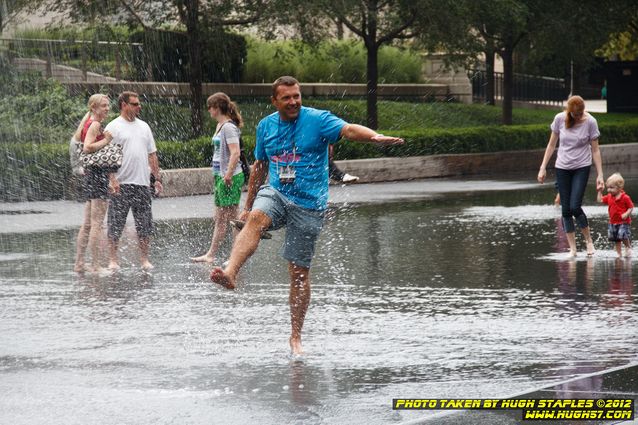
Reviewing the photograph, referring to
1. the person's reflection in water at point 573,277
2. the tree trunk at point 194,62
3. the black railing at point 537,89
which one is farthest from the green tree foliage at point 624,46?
the person's reflection in water at point 573,277

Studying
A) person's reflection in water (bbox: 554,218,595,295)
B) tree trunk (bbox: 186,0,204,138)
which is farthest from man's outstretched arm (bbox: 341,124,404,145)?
tree trunk (bbox: 186,0,204,138)

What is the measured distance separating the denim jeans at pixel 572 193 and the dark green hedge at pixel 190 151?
9715mm

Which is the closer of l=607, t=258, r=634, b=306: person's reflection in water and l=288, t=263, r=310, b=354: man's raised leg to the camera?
l=288, t=263, r=310, b=354: man's raised leg

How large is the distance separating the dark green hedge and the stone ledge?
0.49 meters

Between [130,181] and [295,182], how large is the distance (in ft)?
15.2

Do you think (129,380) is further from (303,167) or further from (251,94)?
(251,94)

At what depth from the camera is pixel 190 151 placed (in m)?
22.6

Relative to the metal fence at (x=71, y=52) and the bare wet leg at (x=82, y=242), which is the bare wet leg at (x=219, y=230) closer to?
the bare wet leg at (x=82, y=242)

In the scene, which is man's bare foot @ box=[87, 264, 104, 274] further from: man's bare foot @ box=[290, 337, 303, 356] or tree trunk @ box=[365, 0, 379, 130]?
tree trunk @ box=[365, 0, 379, 130]

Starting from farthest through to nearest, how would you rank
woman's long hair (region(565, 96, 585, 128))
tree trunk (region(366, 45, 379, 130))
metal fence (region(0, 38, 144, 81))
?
1. metal fence (region(0, 38, 144, 81))
2. tree trunk (region(366, 45, 379, 130))
3. woman's long hair (region(565, 96, 585, 128))

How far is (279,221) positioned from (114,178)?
461cm

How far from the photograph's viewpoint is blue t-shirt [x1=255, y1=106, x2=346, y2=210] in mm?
7855

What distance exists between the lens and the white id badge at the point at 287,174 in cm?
788

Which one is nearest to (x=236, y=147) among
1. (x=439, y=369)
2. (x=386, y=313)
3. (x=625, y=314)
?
(x=386, y=313)
